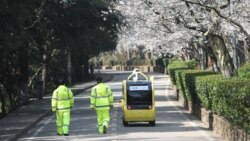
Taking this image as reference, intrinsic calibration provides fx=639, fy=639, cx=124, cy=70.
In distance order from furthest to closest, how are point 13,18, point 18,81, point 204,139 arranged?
1. point 18,81
2. point 13,18
3. point 204,139

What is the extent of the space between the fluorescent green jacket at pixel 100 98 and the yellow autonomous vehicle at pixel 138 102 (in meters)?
3.26

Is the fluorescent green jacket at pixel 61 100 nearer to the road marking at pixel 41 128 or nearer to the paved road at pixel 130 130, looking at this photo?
the paved road at pixel 130 130

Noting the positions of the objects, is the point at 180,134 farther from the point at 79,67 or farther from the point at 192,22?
the point at 79,67

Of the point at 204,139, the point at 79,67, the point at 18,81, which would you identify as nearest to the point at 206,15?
the point at 204,139

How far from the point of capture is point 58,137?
20641 mm

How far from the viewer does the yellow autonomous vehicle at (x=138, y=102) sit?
23359 millimetres

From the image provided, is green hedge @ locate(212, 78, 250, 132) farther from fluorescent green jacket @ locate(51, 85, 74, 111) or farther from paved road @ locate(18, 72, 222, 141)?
fluorescent green jacket @ locate(51, 85, 74, 111)

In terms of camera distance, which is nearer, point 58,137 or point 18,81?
point 58,137

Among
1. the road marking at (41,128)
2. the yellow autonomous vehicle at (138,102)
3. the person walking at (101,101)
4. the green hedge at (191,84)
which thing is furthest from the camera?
the green hedge at (191,84)

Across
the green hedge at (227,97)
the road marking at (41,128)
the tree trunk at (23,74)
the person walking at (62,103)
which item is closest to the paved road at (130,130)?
the road marking at (41,128)

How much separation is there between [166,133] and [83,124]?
16.5ft

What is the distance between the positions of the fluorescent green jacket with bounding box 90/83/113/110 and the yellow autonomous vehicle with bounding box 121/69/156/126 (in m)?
3.26

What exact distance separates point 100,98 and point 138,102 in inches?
148

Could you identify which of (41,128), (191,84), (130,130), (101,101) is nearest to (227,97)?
(101,101)
